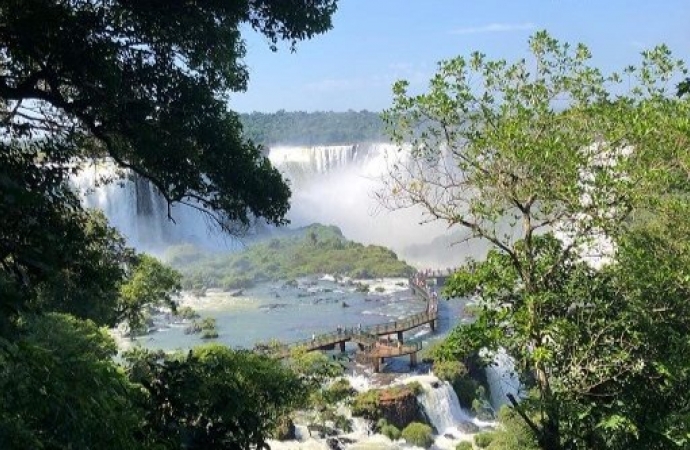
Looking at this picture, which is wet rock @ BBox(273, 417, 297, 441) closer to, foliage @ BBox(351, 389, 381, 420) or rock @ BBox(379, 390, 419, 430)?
foliage @ BBox(351, 389, 381, 420)

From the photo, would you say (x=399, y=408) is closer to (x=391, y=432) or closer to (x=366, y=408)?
(x=366, y=408)

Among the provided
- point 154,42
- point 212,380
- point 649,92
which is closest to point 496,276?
point 649,92

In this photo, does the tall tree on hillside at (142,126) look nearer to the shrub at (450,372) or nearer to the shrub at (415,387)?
the shrub at (415,387)

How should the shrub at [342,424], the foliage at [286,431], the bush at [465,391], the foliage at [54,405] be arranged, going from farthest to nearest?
the bush at [465,391]
the shrub at [342,424]
the foliage at [286,431]
the foliage at [54,405]

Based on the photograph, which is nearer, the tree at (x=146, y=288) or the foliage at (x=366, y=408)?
the tree at (x=146, y=288)

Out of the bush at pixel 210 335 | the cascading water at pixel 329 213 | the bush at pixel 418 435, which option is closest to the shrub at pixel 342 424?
the bush at pixel 418 435

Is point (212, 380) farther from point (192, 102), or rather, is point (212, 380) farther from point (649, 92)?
point (649, 92)
